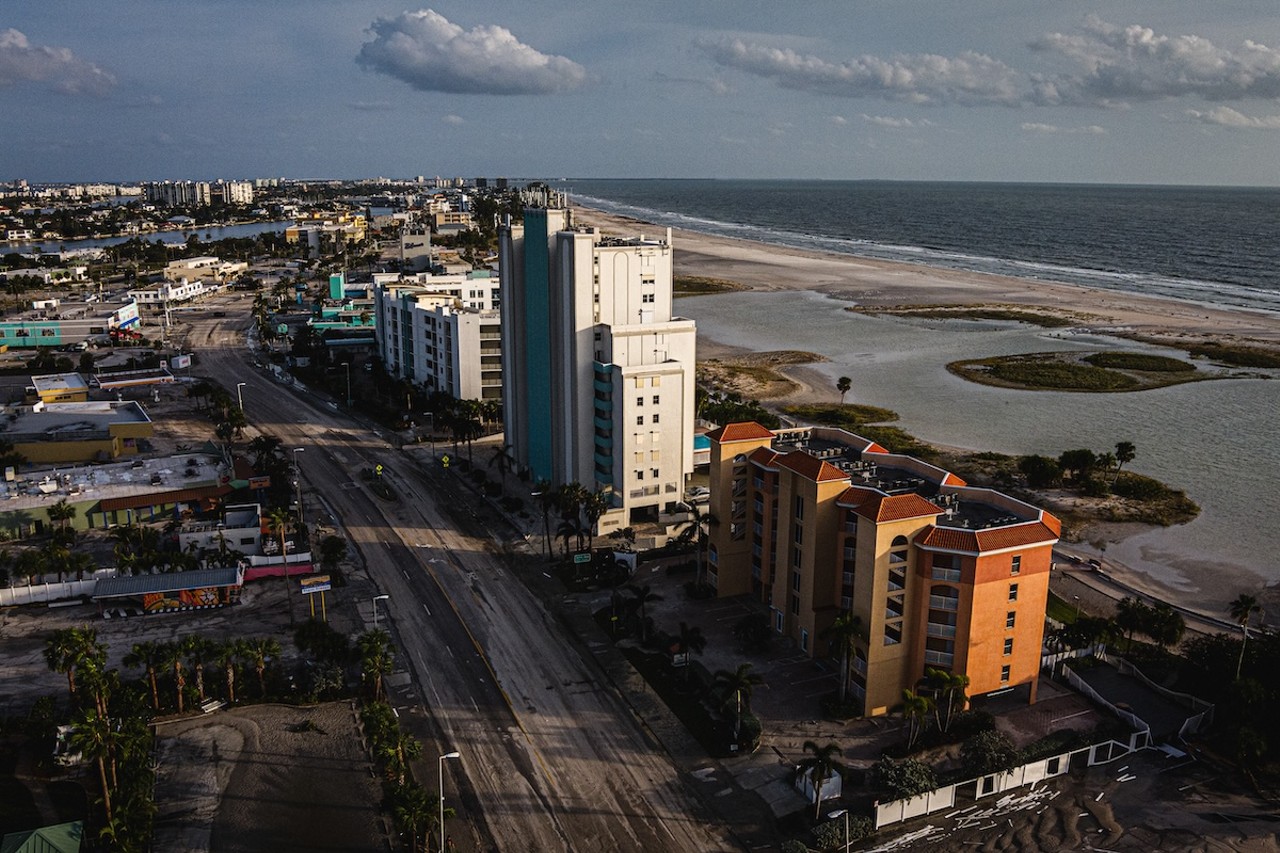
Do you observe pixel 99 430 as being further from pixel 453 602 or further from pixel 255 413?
pixel 453 602

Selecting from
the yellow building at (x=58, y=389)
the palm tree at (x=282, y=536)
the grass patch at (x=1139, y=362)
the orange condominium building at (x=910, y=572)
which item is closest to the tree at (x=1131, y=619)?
the orange condominium building at (x=910, y=572)

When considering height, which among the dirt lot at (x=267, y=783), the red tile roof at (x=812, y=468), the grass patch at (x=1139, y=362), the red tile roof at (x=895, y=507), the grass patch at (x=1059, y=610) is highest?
the red tile roof at (x=812, y=468)

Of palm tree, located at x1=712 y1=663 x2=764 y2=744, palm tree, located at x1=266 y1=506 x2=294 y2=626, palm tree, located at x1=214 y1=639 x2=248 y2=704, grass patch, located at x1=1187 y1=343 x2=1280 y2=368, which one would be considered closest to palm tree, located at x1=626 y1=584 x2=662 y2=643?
palm tree, located at x1=712 y1=663 x2=764 y2=744

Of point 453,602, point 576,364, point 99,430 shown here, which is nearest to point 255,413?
point 99,430

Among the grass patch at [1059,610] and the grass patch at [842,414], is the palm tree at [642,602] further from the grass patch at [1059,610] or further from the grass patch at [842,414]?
the grass patch at [842,414]

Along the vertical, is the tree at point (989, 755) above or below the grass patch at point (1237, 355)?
below

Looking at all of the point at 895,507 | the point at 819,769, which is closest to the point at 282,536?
the point at 819,769
